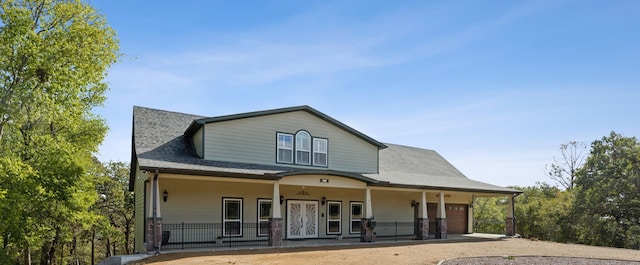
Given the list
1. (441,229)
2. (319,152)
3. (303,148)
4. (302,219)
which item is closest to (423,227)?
(441,229)

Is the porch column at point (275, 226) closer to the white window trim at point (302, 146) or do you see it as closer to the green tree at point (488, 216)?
the white window trim at point (302, 146)

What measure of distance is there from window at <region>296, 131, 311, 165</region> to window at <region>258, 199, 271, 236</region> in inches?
88.1

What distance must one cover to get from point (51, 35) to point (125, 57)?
291 centimetres

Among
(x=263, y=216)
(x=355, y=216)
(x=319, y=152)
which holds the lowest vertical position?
(x=355, y=216)

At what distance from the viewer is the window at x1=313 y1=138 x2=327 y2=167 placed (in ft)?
67.7

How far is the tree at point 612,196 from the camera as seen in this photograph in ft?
81.7

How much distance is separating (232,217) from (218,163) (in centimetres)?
241

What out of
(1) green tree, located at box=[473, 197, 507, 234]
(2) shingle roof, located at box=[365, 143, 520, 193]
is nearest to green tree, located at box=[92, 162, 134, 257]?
(2) shingle roof, located at box=[365, 143, 520, 193]

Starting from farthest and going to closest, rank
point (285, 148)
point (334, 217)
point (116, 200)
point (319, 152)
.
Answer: point (116, 200), point (334, 217), point (319, 152), point (285, 148)

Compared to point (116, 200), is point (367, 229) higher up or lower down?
lower down

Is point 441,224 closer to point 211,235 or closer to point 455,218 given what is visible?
point 455,218

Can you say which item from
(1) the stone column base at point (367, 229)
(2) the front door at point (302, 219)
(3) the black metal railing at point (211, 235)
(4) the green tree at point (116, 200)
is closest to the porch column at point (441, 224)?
(1) the stone column base at point (367, 229)

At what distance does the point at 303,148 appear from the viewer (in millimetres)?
20312

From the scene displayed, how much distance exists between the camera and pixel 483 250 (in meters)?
16.7
